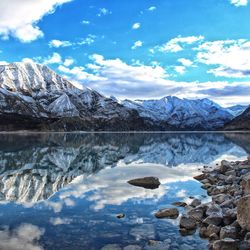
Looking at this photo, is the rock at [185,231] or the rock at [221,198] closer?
the rock at [185,231]

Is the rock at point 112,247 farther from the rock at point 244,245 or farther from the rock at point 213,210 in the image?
the rock at point 213,210

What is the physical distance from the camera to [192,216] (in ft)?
66.3

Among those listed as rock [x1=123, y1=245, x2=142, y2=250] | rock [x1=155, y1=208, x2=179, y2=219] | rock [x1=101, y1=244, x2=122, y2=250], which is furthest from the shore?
rock [x1=101, y1=244, x2=122, y2=250]

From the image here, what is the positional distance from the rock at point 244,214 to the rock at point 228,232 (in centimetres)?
45

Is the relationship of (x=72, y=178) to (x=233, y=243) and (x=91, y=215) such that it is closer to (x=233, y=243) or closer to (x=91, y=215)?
(x=91, y=215)

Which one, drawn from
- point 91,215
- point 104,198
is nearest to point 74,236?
point 91,215

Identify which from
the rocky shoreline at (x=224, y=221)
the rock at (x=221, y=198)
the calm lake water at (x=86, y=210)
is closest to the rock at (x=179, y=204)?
the rocky shoreline at (x=224, y=221)

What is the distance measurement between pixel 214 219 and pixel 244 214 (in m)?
2.17

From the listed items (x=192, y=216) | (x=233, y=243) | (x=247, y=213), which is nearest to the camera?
(x=233, y=243)

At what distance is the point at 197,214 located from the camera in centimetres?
2012

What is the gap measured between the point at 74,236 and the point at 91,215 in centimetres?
387

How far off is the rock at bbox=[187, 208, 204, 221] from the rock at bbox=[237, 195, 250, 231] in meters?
3.25

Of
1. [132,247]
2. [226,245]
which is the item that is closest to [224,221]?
[226,245]

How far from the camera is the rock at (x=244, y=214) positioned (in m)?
Answer: 16.4
